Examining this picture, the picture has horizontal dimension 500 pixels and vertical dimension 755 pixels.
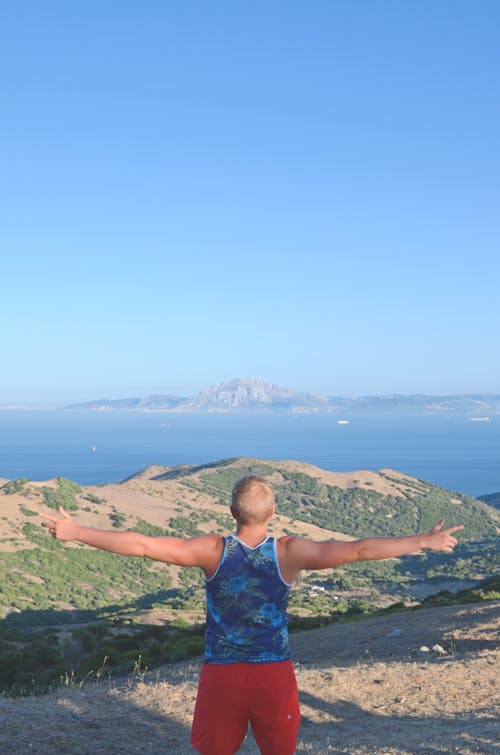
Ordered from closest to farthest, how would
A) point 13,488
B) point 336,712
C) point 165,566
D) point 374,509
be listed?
point 336,712, point 165,566, point 13,488, point 374,509

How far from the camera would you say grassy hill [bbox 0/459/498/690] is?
28516mm

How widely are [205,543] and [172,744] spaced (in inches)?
220

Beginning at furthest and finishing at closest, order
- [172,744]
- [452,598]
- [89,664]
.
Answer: [452,598] → [89,664] → [172,744]

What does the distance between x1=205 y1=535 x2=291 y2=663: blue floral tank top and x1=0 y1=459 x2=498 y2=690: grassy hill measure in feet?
41.1

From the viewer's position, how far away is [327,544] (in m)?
4.31

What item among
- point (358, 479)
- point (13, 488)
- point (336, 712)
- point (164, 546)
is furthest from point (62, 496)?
point (164, 546)

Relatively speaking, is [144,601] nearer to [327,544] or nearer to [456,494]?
[327,544]

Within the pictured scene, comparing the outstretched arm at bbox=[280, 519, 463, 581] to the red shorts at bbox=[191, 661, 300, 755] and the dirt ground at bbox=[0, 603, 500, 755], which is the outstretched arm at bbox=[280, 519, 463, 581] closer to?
the red shorts at bbox=[191, 661, 300, 755]

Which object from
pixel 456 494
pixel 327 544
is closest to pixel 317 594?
pixel 327 544

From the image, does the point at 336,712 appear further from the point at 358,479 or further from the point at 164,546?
the point at 358,479

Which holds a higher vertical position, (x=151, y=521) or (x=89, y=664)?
(x=89, y=664)

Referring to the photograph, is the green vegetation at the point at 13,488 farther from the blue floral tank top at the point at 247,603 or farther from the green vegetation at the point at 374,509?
the blue floral tank top at the point at 247,603

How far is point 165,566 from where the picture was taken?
8612 centimetres

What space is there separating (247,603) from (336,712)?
7911mm
